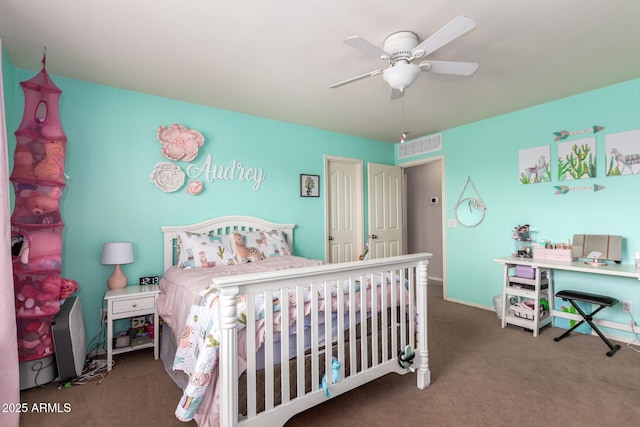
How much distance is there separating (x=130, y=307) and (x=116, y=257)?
45cm

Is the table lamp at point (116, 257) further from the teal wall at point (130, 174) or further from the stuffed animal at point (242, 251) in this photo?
the stuffed animal at point (242, 251)

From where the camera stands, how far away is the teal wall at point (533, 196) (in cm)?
289

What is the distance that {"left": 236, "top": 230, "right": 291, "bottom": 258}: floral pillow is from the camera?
323 centimetres

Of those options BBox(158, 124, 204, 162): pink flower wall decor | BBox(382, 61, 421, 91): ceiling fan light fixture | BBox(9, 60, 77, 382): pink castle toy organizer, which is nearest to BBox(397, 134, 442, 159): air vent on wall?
BBox(382, 61, 421, 91): ceiling fan light fixture

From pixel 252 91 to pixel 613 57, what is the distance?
3.04m

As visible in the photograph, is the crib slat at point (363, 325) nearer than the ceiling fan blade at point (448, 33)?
No

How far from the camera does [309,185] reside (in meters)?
4.12

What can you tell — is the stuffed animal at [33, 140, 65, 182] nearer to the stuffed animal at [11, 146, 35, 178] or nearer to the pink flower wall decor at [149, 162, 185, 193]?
the stuffed animal at [11, 146, 35, 178]

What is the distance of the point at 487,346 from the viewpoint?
2828mm

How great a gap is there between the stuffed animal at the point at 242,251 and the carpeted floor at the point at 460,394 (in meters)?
1.12

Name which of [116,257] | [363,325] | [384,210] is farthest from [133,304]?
[384,210]

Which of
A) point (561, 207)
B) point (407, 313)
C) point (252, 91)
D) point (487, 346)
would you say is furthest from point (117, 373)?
point (561, 207)

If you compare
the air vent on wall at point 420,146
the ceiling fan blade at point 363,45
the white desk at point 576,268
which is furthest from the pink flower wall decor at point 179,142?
the white desk at point 576,268

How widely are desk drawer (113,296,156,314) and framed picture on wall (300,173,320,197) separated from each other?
7.06ft
